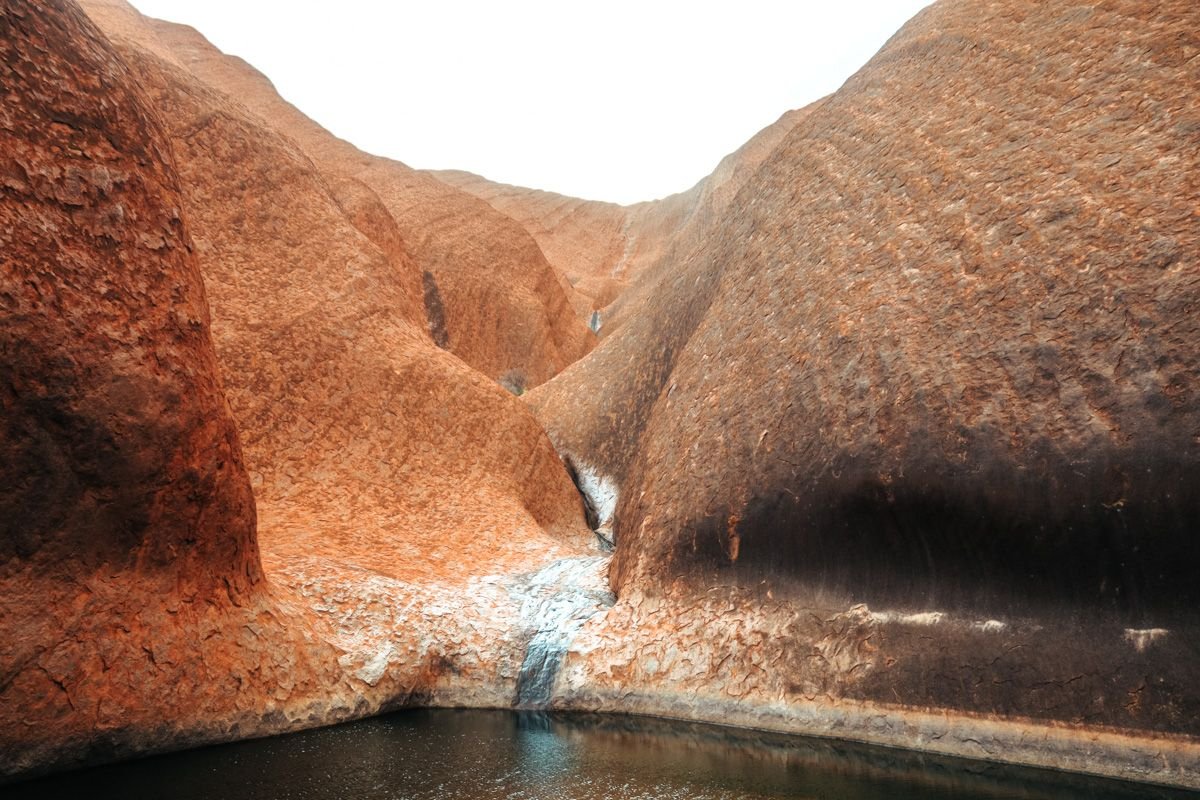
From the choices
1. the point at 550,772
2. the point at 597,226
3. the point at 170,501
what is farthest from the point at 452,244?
the point at 597,226

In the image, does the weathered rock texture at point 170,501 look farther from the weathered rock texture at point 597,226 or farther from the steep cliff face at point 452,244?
the weathered rock texture at point 597,226

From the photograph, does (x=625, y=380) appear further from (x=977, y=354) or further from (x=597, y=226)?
(x=597, y=226)

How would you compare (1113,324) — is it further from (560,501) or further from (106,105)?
(560,501)

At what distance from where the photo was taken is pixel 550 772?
20.7 feet

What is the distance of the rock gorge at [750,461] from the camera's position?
6293mm

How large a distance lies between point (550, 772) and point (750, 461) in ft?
13.4

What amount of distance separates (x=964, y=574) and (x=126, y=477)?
22.3 feet

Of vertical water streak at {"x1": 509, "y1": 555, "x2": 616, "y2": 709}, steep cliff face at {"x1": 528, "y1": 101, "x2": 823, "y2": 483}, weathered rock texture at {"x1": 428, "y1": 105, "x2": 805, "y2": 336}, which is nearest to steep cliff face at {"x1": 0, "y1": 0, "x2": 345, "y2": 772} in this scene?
vertical water streak at {"x1": 509, "y1": 555, "x2": 616, "y2": 709}

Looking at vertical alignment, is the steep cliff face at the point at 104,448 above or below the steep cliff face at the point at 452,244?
below

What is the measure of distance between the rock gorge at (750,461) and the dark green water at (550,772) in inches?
14.7

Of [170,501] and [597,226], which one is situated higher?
[597,226]

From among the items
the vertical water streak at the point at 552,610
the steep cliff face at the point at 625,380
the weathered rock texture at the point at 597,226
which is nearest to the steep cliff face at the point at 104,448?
the vertical water streak at the point at 552,610

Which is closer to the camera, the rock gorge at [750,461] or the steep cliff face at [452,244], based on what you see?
the rock gorge at [750,461]

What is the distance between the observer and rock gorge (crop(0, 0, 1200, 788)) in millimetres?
6293
